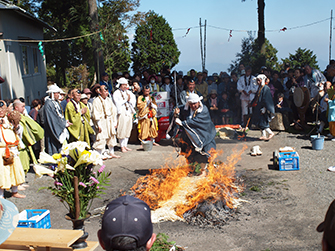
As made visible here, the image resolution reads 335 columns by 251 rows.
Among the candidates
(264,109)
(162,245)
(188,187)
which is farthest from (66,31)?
(162,245)

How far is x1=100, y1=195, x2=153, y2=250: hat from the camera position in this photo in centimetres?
230

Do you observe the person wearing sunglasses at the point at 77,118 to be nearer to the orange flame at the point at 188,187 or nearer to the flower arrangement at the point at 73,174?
the orange flame at the point at 188,187

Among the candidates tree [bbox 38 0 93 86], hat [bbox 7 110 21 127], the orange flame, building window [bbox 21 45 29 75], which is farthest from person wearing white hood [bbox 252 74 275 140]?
tree [bbox 38 0 93 86]

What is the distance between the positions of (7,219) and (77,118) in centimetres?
713

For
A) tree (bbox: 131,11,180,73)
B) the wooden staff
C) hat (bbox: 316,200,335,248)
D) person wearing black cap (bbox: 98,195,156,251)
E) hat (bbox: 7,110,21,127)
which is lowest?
the wooden staff

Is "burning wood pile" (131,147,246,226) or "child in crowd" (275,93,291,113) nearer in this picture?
"burning wood pile" (131,147,246,226)

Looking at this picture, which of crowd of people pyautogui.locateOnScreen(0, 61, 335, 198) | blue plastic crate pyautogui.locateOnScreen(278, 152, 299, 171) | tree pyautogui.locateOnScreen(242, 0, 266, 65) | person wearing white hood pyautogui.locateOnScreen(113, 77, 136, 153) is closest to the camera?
crowd of people pyautogui.locateOnScreen(0, 61, 335, 198)

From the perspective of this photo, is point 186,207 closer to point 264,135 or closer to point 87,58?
point 264,135

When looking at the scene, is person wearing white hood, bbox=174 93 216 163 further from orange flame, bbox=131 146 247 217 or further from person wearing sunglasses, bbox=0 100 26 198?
person wearing sunglasses, bbox=0 100 26 198

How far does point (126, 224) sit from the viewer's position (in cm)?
230

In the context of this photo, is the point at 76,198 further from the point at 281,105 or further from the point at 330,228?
the point at 281,105

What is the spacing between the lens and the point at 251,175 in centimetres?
813

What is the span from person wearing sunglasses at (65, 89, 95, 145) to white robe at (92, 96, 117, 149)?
48 centimetres

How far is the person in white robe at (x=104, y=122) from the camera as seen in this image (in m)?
10.0
